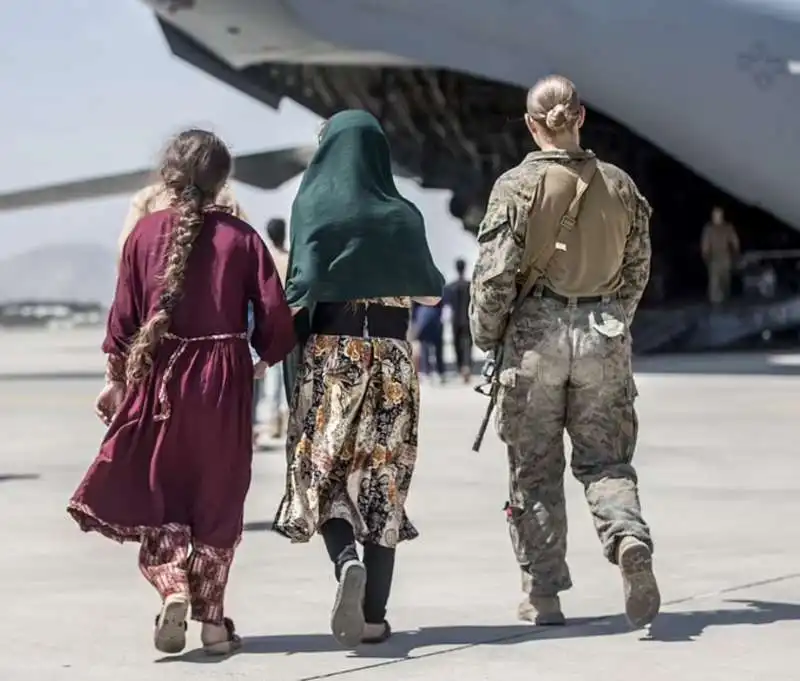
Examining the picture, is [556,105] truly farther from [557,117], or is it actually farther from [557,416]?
[557,416]

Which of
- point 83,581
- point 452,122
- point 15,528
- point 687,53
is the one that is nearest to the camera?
point 83,581

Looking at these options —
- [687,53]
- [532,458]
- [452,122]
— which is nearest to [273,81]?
[452,122]

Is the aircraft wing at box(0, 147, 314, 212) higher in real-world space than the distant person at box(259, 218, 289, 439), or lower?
higher

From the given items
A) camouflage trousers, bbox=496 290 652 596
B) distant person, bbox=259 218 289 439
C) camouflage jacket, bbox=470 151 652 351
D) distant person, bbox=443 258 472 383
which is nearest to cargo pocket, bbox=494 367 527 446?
camouflage trousers, bbox=496 290 652 596

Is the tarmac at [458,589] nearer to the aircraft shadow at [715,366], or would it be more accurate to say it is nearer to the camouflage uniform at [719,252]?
the aircraft shadow at [715,366]

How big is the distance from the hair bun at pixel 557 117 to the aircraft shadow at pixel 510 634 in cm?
165

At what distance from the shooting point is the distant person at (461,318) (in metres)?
20.1

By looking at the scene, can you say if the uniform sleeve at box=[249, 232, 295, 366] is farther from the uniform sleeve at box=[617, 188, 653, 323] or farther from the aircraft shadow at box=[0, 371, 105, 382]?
the aircraft shadow at box=[0, 371, 105, 382]

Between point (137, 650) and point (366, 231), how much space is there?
1.48 metres

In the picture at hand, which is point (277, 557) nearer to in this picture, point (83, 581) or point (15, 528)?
point (83, 581)

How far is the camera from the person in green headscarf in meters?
5.29

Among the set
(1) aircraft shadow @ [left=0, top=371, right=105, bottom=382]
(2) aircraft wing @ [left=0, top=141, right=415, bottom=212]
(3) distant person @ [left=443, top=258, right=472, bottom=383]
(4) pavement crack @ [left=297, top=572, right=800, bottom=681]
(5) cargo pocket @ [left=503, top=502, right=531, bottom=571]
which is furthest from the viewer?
(2) aircraft wing @ [left=0, top=141, right=415, bottom=212]

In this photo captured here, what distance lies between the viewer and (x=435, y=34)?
20109 mm

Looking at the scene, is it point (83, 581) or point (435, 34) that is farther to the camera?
point (435, 34)
